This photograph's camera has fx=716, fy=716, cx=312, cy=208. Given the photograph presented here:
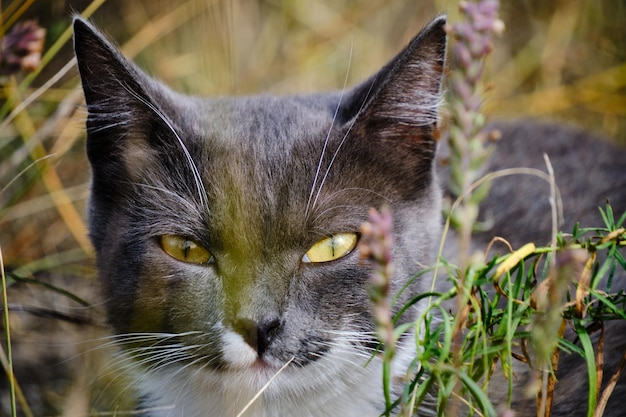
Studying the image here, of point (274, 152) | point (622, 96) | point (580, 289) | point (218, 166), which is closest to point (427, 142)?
point (274, 152)

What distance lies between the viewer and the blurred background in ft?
6.99

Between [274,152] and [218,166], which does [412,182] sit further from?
[218,166]

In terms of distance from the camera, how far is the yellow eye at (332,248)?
5.20 ft

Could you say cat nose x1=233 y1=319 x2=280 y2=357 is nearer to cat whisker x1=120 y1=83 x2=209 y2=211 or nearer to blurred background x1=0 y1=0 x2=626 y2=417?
cat whisker x1=120 y1=83 x2=209 y2=211

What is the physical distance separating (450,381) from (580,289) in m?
0.27

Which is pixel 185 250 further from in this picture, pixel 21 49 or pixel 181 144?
pixel 21 49

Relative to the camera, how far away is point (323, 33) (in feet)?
12.8

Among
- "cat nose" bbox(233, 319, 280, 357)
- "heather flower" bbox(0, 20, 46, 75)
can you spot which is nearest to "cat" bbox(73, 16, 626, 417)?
"cat nose" bbox(233, 319, 280, 357)

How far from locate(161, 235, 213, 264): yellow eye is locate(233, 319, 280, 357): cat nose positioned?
0.74 feet

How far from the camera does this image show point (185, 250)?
160 cm

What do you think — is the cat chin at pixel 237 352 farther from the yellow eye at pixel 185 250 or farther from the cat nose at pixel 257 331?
the yellow eye at pixel 185 250

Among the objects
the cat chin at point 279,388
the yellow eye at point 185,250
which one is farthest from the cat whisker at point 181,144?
the cat chin at point 279,388

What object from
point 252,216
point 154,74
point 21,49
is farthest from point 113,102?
point 154,74

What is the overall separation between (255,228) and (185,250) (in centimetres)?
18
